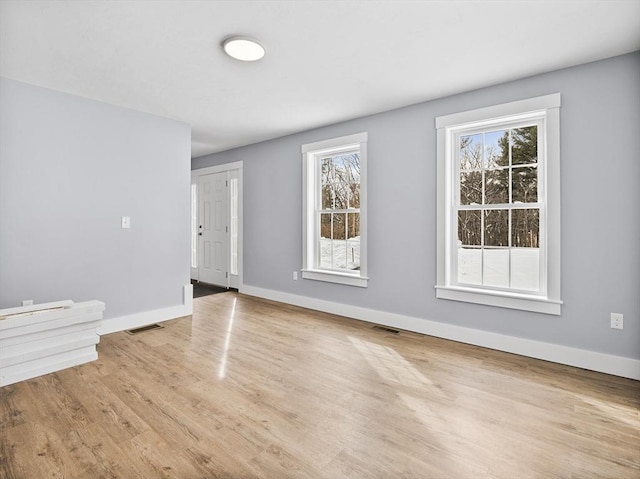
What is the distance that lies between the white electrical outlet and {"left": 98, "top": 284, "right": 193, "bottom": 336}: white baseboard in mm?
4323

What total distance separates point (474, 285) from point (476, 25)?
2.27m

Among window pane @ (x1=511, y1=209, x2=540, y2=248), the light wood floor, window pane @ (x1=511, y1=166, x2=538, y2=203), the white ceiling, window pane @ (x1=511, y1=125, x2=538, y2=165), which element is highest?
the white ceiling

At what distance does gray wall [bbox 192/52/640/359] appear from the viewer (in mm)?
2619

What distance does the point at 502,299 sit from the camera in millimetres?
3156

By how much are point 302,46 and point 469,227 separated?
231 cm

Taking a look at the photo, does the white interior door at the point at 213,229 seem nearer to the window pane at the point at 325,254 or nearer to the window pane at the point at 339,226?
the window pane at the point at 325,254

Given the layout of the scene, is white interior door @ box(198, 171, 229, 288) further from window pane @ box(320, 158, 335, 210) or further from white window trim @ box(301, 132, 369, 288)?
window pane @ box(320, 158, 335, 210)

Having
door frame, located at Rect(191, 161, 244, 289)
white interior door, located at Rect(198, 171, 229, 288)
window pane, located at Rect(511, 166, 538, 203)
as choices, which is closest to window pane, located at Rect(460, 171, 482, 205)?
window pane, located at Rect(511, 166, 538, 203)

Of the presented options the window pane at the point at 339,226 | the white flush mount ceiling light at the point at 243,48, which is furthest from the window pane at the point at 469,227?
the white flush mount ceiling light at the point at 243,48

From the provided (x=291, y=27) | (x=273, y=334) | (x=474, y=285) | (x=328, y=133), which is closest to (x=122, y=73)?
(x=291, y=27)

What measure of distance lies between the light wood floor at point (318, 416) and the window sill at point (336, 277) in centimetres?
102

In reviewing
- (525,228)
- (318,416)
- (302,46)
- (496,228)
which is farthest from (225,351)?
(525,228)

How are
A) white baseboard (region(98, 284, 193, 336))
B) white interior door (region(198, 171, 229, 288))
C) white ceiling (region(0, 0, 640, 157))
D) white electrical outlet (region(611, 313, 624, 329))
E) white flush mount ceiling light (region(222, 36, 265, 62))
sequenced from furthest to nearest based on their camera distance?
1. white interior door (region(198, 171, 229, 288))
2. white baseboard (region(98, 284, 193, 336))
3. white electrical outlet (region(611, 313, 624, 329))
4. white flush mount ceiling light (region(222, 36, 265, 62))
5. white ceiling (region(0, 0, 640, 157))

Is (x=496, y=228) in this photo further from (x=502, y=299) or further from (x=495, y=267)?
(x=502, y=299)
